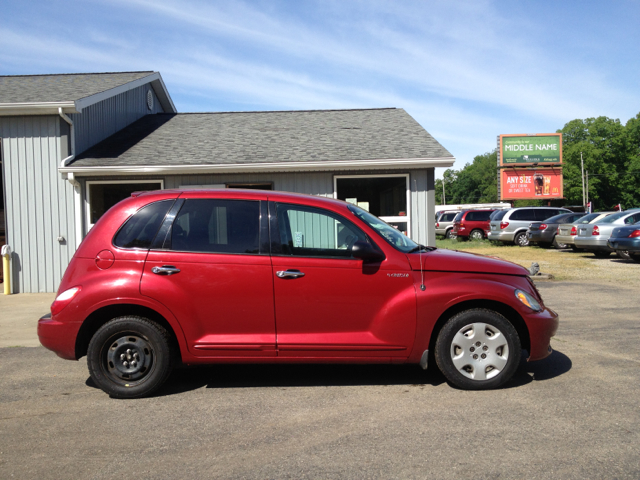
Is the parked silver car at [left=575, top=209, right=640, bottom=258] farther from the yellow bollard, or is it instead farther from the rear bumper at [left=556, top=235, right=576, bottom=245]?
the yellow bollard

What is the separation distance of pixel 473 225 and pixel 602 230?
987 cm

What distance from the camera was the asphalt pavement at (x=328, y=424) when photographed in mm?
3289

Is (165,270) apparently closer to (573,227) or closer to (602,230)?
(602,230)

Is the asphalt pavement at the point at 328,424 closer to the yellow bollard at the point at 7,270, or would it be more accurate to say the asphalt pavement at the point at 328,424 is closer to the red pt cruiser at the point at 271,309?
the red pt cruiser at the point at 271,309

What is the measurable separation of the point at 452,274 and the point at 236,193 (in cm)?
202

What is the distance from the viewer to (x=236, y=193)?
16.0 feet

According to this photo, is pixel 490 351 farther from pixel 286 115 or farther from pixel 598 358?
pixel 286 115

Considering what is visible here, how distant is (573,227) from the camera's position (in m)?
17.8

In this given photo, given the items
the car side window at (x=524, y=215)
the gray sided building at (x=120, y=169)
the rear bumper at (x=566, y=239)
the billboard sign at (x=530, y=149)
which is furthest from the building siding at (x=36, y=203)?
the billboard sign at (x=530, y=149)

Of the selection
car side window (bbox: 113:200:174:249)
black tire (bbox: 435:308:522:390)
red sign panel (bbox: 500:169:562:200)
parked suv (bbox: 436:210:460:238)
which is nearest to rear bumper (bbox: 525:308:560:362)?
black tire (bbox: 435:308:522:390)

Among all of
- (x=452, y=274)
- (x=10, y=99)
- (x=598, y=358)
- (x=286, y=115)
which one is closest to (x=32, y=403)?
(x=452, y=274)

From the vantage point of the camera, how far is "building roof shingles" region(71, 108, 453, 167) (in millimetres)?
11625

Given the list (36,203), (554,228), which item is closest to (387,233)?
(36,203)

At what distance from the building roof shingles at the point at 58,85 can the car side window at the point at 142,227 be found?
744cm
